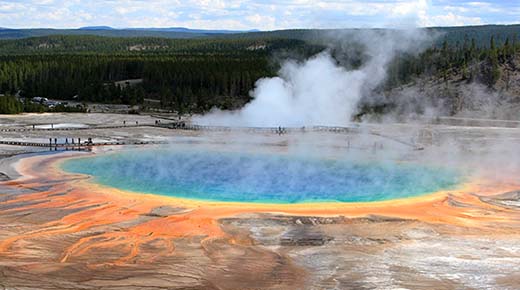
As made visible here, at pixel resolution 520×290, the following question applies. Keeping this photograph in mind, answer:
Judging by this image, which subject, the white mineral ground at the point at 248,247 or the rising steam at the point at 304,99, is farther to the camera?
the rising steam at the point at 304,99

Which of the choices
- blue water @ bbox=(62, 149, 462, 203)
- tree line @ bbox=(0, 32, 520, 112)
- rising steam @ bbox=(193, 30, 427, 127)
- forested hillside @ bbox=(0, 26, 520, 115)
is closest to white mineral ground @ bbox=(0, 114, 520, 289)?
blue water @ bbox=(62, 149, 462, 203)

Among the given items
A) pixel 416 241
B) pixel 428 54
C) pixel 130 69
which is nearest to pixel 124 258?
pixel 416 241

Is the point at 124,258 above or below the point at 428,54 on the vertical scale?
below

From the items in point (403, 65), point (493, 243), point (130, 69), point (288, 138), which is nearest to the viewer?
point (493, 243)

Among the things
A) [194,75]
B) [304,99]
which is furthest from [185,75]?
[304,99]

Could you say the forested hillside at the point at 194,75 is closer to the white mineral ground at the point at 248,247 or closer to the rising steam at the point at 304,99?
the rising steam at the point at 304,99

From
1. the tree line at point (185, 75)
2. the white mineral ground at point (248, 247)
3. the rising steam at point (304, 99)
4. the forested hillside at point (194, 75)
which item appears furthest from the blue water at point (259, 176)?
the tree line at point (185, 75)

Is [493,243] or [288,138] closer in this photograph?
[493,243]

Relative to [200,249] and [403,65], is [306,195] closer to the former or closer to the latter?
[200,249]
